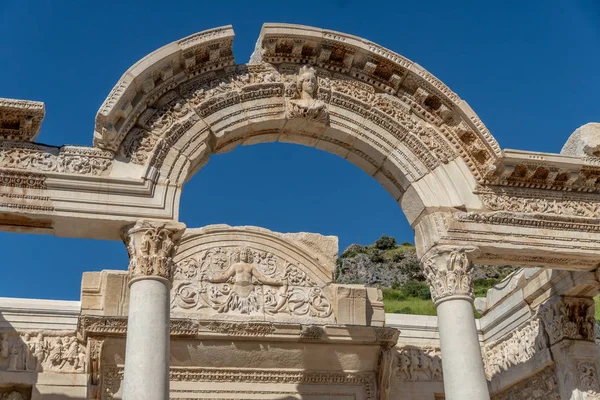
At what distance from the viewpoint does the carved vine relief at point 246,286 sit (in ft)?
43.4

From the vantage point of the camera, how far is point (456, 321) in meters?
9.48

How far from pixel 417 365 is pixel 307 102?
232 inches

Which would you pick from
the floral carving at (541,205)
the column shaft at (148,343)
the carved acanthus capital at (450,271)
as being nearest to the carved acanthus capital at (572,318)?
the floral carving at (541,205)

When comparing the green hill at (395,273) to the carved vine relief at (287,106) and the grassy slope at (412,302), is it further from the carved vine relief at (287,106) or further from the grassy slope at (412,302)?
the carved vine relief at (287,106)

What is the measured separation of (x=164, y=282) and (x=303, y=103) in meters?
3.15

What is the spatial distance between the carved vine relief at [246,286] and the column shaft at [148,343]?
4566mm

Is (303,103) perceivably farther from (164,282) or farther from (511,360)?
(511,360)

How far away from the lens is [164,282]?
8.66 m

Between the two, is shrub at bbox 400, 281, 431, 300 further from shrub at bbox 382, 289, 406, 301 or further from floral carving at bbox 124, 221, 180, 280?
floral carving at bbox 124, 221, 180, 280

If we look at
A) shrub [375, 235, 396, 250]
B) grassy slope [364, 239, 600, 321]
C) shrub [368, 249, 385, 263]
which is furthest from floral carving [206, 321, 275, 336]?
shrub [375, 235, 396, 250]

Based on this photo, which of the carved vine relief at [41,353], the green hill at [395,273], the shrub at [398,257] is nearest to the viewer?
the carved vine relief at [41,353]

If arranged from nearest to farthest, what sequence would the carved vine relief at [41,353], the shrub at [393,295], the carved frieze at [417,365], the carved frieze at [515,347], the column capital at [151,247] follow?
the column capital at [151,247] → the carved vine relief at [41,353] → the carved frieze at [515,347] → the carved frieze at [417,365] → the shrub at [393,295]

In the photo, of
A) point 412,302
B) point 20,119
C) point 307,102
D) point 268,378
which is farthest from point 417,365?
point 412,302

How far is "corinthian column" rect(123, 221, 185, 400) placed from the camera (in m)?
7.96
